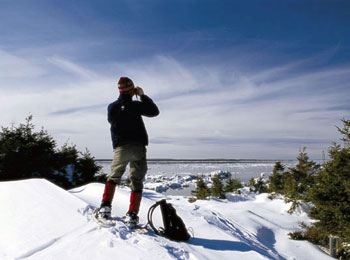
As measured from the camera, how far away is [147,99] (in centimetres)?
414

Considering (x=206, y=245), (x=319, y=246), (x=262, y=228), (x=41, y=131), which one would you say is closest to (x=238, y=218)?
(x=262, y=228)

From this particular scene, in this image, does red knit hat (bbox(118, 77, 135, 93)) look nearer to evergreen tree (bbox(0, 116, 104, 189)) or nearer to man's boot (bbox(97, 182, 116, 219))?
man's boot (bbox(97, 182, 116, 219))

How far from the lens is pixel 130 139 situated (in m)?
4.17

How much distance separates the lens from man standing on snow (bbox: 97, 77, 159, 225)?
4.14m

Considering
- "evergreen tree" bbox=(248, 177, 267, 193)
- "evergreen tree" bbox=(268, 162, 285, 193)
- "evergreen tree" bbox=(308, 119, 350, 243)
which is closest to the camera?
"evergreen tree" bbox=(308, 119, 350, 243)

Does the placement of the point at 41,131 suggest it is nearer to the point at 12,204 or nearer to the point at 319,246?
the point at 12,204

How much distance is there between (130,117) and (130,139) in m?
0.35

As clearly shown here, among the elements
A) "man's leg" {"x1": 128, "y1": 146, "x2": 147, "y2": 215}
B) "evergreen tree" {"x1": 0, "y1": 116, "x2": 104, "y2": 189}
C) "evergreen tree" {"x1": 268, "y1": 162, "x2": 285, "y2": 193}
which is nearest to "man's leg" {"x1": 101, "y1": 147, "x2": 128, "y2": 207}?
"man's leg" {"x1": 128, "y1": 146, "x2": 147, "y2": 215}

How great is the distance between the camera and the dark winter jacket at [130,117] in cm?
416

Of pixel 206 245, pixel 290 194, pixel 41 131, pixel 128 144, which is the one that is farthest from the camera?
pixel 41 131

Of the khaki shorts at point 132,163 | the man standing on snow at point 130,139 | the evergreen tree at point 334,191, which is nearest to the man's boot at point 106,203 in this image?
the man standing on snow at point 130,139

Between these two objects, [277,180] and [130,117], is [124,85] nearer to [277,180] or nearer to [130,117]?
[130,117]

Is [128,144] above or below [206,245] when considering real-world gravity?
above

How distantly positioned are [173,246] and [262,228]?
6678 mm
